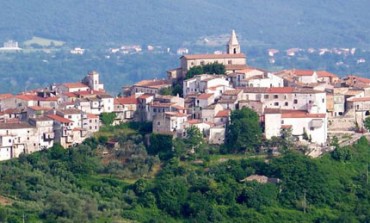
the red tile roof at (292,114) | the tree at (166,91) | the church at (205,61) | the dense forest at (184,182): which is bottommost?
the dense forest at (184,182)

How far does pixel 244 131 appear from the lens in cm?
5066

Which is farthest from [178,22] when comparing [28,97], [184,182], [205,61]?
[184,182]

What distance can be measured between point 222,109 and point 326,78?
7.27 meters

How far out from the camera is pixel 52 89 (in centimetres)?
5719

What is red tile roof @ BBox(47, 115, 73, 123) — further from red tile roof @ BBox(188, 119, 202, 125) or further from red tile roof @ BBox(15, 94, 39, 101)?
red tile roof @ BBox(188, 119, 202, 125)

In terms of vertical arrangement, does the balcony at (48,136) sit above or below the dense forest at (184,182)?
above

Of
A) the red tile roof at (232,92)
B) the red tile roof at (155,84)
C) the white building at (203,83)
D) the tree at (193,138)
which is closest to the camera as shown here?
the tree at (193,138)

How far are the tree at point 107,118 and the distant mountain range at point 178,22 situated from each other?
3789 inches

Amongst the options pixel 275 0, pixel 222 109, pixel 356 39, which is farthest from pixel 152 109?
pixel 275 0

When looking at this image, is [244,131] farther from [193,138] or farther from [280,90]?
[280,90]

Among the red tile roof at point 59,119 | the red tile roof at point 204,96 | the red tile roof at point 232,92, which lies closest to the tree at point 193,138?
the red tile roof at point 204,96

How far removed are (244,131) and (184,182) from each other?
3446 mm

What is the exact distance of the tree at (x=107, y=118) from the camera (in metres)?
53.6

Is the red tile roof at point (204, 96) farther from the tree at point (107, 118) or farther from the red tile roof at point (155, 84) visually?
the red tile roof at point (155, 84)
